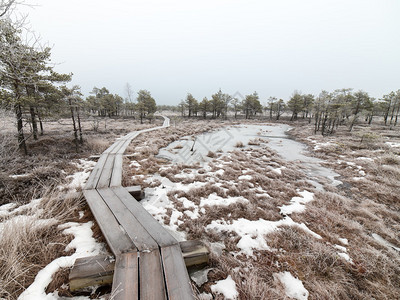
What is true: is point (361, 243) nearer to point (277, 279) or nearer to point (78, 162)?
point (277, 279)

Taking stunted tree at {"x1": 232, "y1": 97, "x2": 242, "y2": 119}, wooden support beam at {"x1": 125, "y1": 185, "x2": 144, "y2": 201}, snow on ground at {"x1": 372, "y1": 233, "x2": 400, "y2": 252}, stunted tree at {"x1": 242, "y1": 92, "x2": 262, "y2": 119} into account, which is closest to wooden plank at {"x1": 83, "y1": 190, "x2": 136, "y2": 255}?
wooden support beam at {"x1": 125, "y1": 185, "x2": 144, "y2": 201}

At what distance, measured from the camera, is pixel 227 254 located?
2977 millimetres

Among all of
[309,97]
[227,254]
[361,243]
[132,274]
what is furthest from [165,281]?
[309,97]

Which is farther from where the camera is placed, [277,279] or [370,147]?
[370,147]

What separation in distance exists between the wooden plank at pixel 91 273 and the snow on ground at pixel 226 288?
1641 mm

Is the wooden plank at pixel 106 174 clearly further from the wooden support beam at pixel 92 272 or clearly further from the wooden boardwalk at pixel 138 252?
the wooden support beam at pixel 92 272

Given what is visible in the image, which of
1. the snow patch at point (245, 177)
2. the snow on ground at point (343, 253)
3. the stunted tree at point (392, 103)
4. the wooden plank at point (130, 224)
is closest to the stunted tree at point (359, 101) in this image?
the stunted tree at point (392, 103)

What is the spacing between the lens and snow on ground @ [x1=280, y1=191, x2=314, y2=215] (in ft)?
15.2

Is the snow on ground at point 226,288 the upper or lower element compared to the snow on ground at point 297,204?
upper

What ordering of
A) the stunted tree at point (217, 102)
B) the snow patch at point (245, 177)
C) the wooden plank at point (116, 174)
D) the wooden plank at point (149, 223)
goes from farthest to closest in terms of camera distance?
the stunted tree at point (217, 102) < the snow patch at point (245, 177) < the wooden plank at point (116, 174) < the wooden plank at point (149, 223)

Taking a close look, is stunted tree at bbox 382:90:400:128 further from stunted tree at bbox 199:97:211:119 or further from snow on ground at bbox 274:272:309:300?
snow on ground at bbox 274:272:309:300

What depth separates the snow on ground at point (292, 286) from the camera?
2308 millimetres

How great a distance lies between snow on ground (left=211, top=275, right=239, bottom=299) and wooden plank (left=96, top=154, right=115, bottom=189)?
401cm

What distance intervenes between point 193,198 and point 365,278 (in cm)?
409
